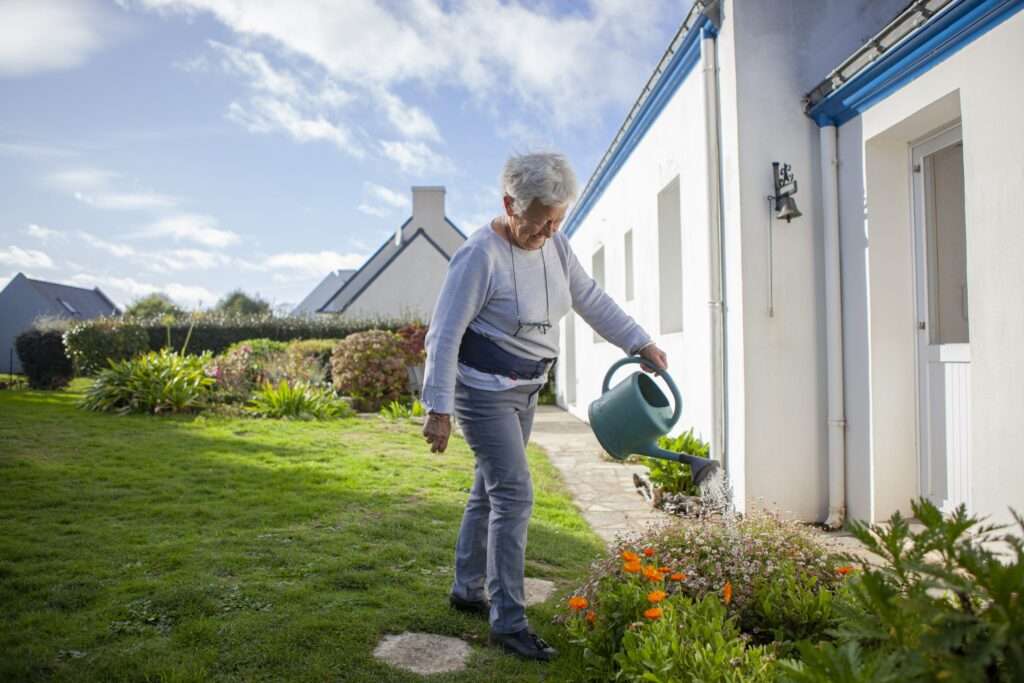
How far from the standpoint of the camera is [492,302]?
112 inches

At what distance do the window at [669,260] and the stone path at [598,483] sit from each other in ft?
5.08

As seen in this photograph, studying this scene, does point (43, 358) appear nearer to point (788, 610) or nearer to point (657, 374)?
point (657, 374)

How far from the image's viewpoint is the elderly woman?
2723 mm

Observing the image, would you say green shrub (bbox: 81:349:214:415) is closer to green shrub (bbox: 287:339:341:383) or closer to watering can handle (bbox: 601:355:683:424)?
green shrub (bbox: 287:339:341:383)

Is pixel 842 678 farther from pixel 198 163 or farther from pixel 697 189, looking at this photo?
pixel 198 163

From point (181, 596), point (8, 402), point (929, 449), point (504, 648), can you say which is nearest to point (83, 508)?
point (181, 596)

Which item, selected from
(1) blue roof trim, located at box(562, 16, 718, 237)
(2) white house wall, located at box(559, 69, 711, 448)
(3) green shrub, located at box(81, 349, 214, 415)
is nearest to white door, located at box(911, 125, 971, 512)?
(2) white house wall, located at box(559, 69, 711, 448)

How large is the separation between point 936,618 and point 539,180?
6.42ft

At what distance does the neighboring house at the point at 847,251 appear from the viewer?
363cm

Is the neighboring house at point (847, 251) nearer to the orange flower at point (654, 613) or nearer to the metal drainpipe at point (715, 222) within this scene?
the metal drainpipe at point (715, 222)

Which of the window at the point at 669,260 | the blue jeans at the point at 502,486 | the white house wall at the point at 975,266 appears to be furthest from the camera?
the window at the point at 669,260

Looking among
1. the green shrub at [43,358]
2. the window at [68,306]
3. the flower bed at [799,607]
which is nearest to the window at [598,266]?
the flower bed at [799,607]

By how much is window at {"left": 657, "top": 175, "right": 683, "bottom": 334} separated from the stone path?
1.55 metres

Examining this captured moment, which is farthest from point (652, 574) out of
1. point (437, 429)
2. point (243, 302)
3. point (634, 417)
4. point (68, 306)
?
point (243, 302)
